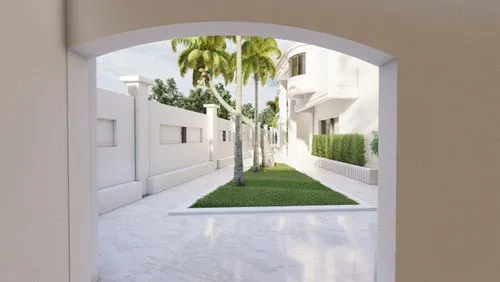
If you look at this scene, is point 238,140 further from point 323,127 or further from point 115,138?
point 323,127

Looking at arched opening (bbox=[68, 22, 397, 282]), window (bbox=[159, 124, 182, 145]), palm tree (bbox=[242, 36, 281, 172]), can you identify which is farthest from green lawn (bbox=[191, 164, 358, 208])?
arched opening (bbox=[68, 22, 397, 282])

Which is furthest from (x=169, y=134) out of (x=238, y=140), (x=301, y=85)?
(x=301, y=85)

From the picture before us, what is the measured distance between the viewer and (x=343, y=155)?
17047mm

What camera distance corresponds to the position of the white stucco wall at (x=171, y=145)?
11.8 metres

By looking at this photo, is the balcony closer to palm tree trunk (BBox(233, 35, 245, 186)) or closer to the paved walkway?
palm tree trunk (BBox(233, 35, 245, 186))

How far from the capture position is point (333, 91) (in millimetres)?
16812

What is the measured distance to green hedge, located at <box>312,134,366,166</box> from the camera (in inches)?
603

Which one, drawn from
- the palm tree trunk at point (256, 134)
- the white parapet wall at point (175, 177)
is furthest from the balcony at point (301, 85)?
the white parapet wall at point (175, 177)

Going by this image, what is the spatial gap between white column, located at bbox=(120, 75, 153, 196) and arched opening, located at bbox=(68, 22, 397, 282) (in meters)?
7.09
